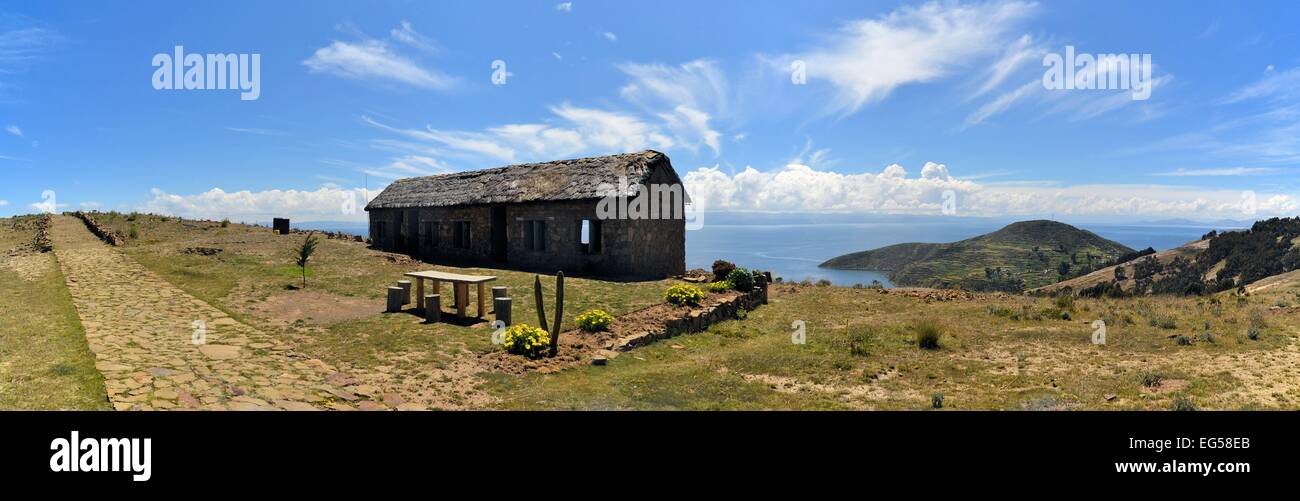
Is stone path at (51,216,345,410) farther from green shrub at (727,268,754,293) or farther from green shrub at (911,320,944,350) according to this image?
green shrub at (727,268,754,293)

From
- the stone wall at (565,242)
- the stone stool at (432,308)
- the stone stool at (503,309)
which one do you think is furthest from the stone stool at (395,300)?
the stone wall at (565,242)

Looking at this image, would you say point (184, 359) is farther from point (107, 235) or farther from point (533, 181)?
point (107, 235)

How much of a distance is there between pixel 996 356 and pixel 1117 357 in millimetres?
2326

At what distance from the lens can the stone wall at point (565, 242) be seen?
21.7 meters

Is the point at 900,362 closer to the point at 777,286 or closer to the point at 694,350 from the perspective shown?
the point at 694,350

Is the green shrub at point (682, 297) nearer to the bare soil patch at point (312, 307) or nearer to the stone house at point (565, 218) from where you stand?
the stone house at point (565, 218)

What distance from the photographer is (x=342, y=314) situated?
1359 centimetres

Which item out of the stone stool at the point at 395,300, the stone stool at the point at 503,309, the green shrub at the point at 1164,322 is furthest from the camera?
the green shrub at the point at 1164,322

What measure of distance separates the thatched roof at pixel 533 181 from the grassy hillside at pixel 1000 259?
43897 millimetres

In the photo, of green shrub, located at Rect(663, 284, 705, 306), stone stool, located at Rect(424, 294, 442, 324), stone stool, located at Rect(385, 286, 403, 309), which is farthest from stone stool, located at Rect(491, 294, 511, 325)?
green shrub, located at Rect(663, 284, 705, 306)

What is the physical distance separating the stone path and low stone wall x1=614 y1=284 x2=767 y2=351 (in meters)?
6.12

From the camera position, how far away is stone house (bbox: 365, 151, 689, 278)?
71.4 ft

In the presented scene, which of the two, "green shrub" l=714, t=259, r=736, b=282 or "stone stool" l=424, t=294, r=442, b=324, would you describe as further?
"green shrub" l=714, t=259, r=736, b=282
